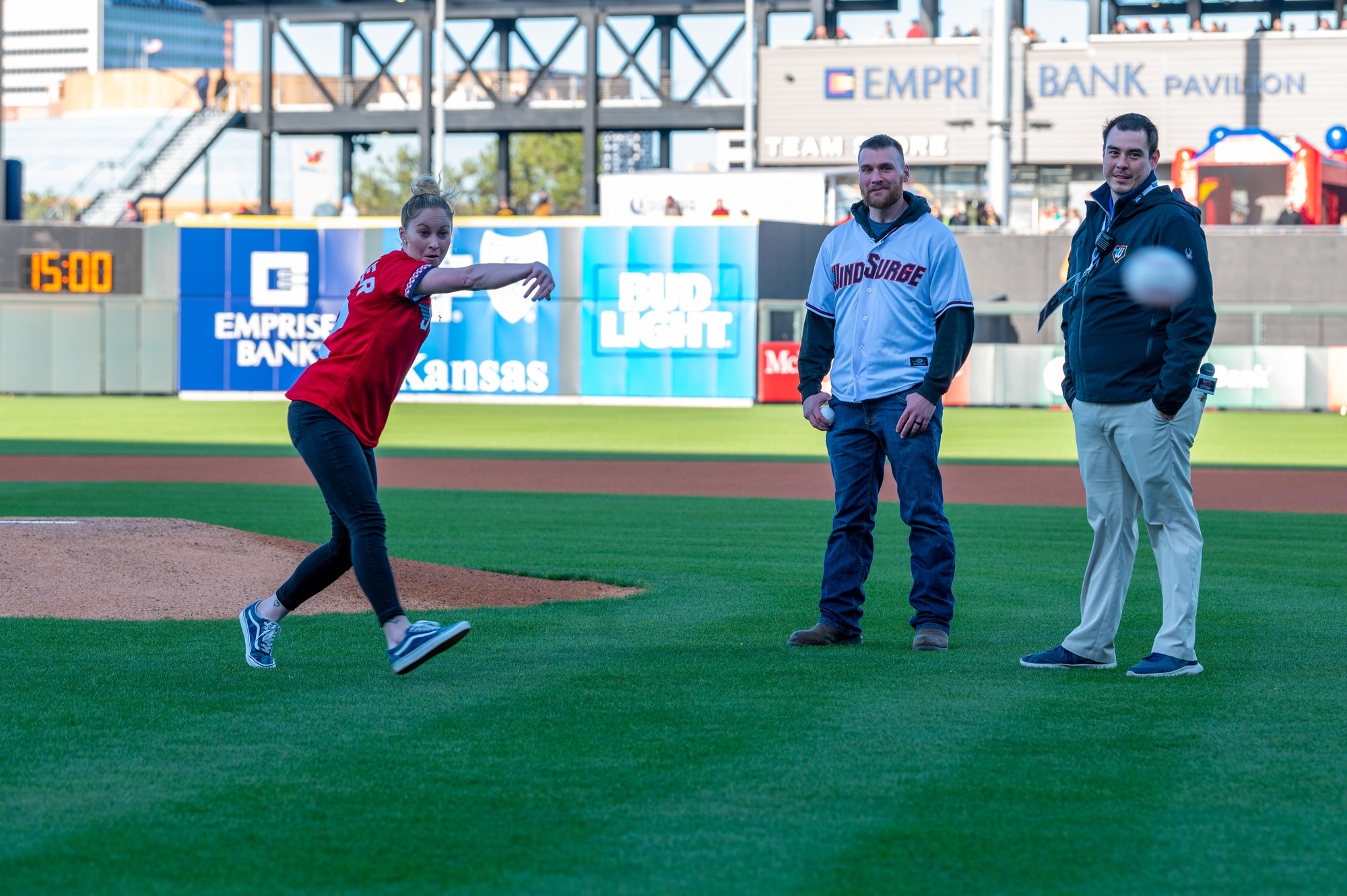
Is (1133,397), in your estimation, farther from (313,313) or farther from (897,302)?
(313,313)

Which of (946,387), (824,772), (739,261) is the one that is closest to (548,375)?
(739,261)

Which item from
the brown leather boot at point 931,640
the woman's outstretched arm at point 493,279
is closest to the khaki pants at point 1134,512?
the brown leather boot at point 931,640

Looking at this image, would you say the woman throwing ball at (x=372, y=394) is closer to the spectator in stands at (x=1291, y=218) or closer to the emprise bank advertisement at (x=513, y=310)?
the emprise bank advertisement at (x=513, y=310)

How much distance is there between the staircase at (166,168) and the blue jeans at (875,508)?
39.5 m

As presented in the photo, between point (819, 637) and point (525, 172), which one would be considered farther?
point (525, 172)

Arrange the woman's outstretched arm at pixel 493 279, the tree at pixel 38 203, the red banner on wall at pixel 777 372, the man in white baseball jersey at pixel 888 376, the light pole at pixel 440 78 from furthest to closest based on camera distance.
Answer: the tree at pixel 38 203 < the light pole at pixel 440 78 < the red banner on wall at pixel 777 372 < the man in white baseball jersey at pixel 888 376 < the woman's outstretched arm at pixel 493 279

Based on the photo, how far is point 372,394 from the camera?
5633 millimetres

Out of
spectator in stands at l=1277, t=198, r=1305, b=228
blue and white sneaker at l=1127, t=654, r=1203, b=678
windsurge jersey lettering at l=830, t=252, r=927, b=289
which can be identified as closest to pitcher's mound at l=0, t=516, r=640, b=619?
windsurge jersey lettering at l=830, t=252, r=927, b=289

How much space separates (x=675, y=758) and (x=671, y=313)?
26.5 meters

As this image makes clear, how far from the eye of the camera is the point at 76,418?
83.5 feet

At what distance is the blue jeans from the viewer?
6332mm

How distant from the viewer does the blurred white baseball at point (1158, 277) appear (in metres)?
5.46

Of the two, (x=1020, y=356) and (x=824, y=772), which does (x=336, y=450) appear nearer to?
(x=824, y=772)

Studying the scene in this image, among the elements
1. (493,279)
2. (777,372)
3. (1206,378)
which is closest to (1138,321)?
(1206,378)
